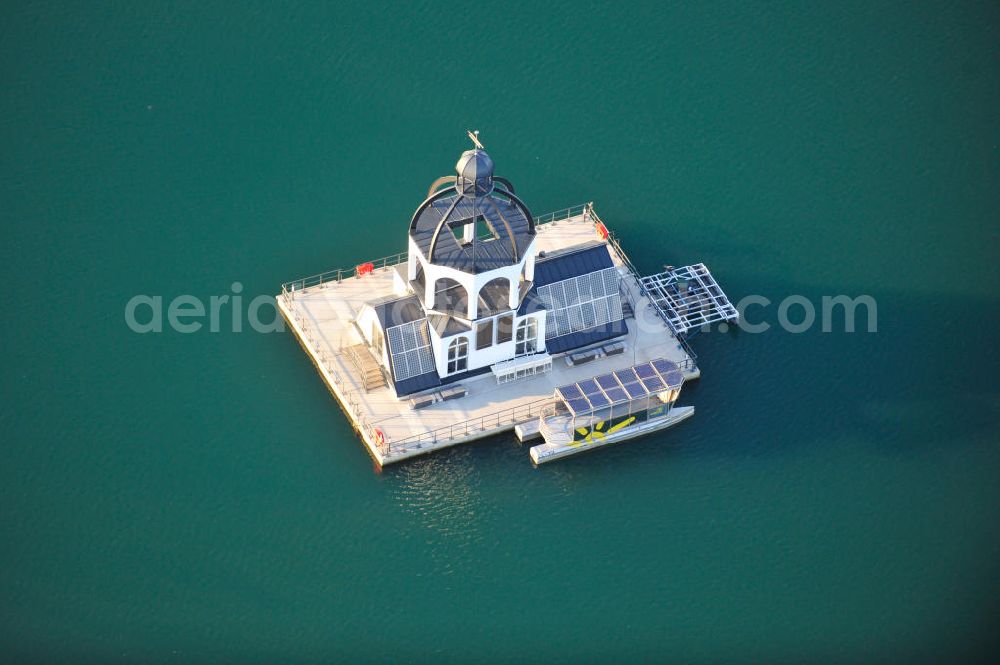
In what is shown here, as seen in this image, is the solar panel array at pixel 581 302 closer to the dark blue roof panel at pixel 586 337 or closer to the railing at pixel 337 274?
the dark blue roof panel at pixel 586 337

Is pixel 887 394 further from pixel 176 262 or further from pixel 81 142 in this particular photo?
pixel 81 142

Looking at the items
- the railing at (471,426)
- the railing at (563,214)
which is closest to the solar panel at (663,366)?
the railing at (471,426)

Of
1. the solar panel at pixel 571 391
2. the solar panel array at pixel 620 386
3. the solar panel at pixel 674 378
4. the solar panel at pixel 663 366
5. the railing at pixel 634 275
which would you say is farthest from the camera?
the railing at pixel 634 275

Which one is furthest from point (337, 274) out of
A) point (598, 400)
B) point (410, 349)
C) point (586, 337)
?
point (598, 400)

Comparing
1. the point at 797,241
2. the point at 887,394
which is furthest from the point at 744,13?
the point at 887,394

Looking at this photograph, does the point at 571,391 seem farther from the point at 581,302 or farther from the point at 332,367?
the point at 332,367

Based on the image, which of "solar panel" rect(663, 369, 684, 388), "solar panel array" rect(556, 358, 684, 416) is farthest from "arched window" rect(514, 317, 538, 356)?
"solar panel" rect(663, 369, 684, 388)
